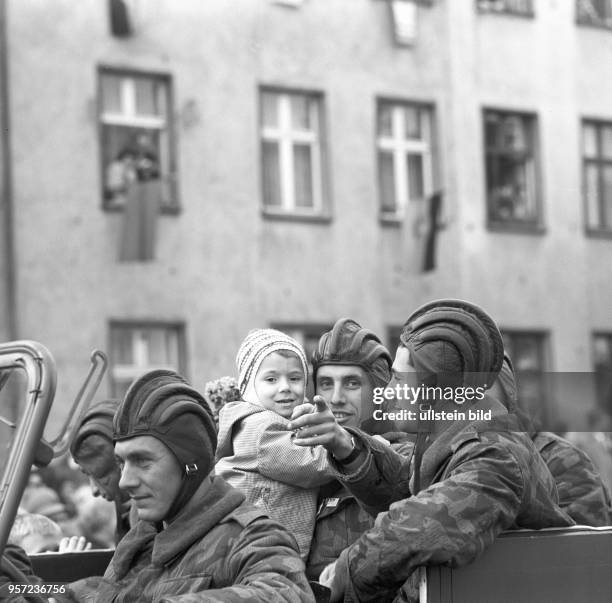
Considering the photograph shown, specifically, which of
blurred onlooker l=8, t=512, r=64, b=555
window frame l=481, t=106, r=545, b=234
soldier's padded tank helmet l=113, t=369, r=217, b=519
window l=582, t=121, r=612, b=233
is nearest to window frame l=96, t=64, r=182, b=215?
window frame l=481, t=106, r=545, b=234

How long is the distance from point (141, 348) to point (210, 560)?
1751 cm

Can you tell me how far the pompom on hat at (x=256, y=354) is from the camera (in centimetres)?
553

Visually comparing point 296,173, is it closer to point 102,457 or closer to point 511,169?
point 511,169

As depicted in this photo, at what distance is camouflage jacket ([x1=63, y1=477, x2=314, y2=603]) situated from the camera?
3.71 meters

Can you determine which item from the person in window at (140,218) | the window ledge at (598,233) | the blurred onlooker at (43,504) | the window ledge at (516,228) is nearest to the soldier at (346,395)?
the blurred onlooker at (43,504)

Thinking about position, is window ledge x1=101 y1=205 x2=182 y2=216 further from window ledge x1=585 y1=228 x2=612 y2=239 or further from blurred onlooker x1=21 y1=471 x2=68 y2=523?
blurred onlooker x1=21 y1=471 x2=68 y2=523

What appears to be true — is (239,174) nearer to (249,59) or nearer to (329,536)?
(249,59)

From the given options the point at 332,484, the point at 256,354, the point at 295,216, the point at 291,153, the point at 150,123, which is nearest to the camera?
the point at 332,484

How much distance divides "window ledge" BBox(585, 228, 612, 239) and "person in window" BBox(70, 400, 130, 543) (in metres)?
20.3

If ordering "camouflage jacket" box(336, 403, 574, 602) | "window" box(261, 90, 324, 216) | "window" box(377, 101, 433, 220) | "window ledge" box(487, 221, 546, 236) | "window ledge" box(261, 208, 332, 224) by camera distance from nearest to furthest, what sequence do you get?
"camouflage jacket" box(336, 403, 574, 602) → "window ledge" box(261, 208, 332, 224) → "window" box(261, 90, 324, 216) → "window" box(377, 101, 433, 220) → "window ledge" box(487, 221, 546, 236)

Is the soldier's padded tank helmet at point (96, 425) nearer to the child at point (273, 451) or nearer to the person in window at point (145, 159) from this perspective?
the child at point (273, 451)

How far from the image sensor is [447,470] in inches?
166

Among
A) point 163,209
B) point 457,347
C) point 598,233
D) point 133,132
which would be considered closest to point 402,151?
point 598,233

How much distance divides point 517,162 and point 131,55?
276 inches
